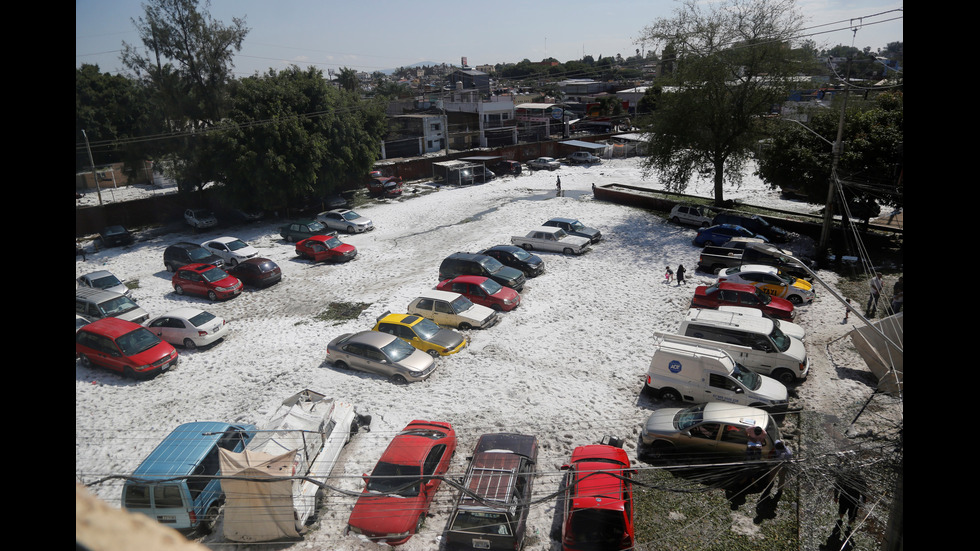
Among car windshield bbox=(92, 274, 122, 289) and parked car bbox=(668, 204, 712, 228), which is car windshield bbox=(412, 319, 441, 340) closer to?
car windshield bbox=(92, 274, 122, 289)

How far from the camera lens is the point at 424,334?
53.4 ft

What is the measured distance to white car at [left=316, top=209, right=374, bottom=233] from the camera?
30859 millimetres

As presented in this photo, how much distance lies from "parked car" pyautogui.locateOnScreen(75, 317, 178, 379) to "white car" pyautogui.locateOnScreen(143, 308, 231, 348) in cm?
97

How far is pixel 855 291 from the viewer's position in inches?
785

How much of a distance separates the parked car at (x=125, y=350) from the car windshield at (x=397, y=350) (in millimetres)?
6734

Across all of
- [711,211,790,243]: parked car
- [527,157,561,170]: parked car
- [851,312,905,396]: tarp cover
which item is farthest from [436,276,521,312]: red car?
[527,157,561,170]: parked car

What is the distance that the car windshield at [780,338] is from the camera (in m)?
14.1

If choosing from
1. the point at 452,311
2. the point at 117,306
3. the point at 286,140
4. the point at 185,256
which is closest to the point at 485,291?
the point at 452,311

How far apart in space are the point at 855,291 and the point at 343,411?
18519 millimetres

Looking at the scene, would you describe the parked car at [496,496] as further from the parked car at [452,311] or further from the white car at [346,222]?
the white car at [346,222]

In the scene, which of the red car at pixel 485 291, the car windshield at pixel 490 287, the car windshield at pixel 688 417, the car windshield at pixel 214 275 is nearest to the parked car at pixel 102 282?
the car windshield at pixel 214 275

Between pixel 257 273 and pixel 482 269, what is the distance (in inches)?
375

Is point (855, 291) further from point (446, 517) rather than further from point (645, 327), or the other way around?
point (446, 517)
